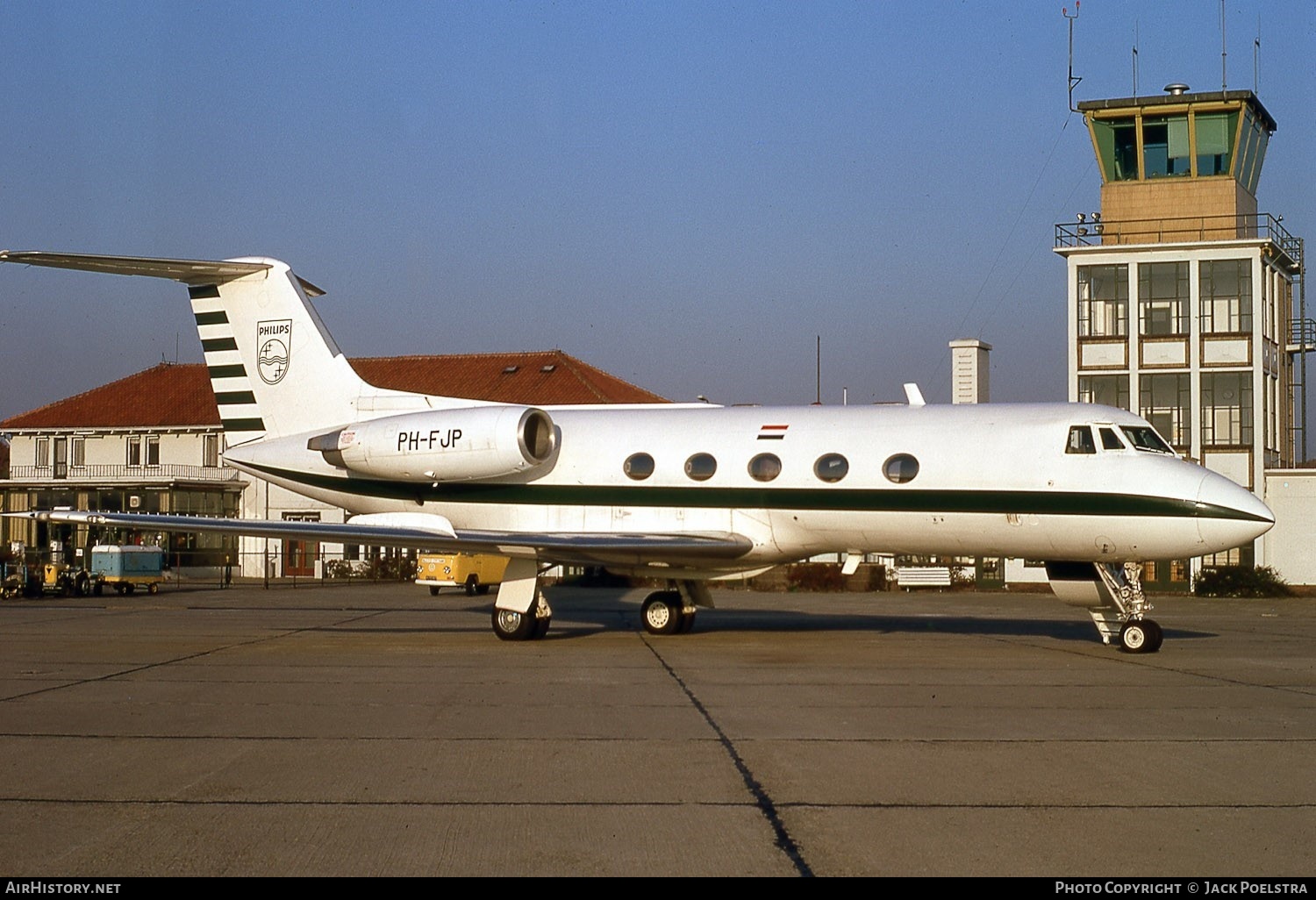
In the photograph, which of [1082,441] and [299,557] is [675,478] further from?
[299,557]

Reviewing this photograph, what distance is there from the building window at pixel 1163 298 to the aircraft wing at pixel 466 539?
84.5 feet

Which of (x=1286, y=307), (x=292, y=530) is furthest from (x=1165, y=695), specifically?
(x=1286, y=307)

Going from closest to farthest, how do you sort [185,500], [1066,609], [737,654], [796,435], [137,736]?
1. [137,736]
2. [737,654]
3. [796,435]
4. [1066,609]
5. [185,500]

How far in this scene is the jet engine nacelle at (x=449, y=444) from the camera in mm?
19031

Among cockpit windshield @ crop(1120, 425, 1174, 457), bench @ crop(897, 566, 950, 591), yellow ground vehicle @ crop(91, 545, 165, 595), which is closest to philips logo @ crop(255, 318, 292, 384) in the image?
cockpit windshield @ crop(1120, 425, 1174, 457)

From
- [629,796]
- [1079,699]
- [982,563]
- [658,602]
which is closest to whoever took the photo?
[629,796]

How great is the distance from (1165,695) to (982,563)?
28024 millimetres

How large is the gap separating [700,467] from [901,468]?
2.89m

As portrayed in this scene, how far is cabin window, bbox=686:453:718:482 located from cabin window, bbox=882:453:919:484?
247cm

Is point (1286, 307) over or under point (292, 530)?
over

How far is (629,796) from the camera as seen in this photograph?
8141 mm

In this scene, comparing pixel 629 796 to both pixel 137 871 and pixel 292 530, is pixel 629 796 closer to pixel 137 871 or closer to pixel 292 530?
pixel 137 871

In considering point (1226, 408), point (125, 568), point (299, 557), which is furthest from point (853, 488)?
point (299, 557)

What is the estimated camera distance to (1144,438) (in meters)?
17.2
